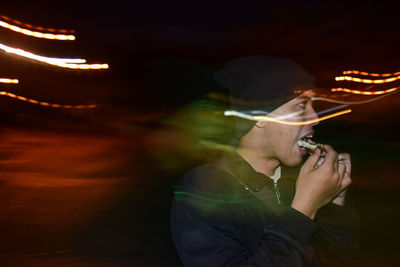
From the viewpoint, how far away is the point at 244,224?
7.66ft

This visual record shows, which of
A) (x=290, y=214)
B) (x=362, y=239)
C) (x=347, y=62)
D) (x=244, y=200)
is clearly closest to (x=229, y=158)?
(x=244, y=200)

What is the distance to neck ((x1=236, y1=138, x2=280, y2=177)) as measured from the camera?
267cm

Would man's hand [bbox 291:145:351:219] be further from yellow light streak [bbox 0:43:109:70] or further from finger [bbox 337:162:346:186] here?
yellow light streak [bbox 0:43:109:70]

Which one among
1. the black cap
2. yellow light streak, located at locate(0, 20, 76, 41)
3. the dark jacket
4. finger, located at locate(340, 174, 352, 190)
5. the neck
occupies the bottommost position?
yellow light streak, located at locate(0, 20, 76, 41)

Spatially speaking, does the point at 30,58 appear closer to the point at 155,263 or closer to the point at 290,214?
the point at 155,263

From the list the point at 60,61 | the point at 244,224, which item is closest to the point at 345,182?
the point at 244,224

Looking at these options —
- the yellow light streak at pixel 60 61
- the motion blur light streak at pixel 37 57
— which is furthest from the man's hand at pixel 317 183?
the yellow light streak at pixel 60 61

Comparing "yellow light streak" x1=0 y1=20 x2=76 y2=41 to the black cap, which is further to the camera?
"yellow light streak" x1=0 y1=20 x2=76 y2=41

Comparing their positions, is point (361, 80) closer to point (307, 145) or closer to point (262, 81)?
point (307, 145)

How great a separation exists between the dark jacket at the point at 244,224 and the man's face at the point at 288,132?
150 mm

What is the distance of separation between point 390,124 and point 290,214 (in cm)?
1151

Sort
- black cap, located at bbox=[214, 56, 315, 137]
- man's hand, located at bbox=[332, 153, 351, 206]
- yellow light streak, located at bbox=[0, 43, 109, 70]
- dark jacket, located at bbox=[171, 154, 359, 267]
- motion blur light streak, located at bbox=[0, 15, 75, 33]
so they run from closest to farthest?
dark jacket, located at bbox=[171, 154, 359, 267], black cap, located at bbox=[214, 56, 315, 137], man's hand, located at bbox=[332, 153, 351, 206], motion blur light streak, located at bbox=[0, 15, 75, 33], yellow light streak, located at bbox=[0, 43, 109, 70]

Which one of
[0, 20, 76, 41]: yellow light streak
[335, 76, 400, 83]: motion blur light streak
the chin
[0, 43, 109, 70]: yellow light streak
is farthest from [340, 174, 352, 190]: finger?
[0, 43, 109, 70]: yellow light streak

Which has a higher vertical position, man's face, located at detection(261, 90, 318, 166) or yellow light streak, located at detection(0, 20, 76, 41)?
man's face, located at detection(261, 90, 318, 166)
